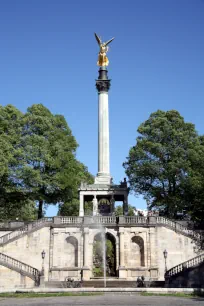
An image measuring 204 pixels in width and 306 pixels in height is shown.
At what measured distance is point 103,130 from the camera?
42.8m

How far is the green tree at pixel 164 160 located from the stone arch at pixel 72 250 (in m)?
10.2

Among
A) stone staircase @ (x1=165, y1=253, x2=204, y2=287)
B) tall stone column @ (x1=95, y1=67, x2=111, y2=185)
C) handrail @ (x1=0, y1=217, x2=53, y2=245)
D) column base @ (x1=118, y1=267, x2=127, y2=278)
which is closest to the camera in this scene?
stone staircase @ (x1=165, y1=253, x2=204, y2=287)

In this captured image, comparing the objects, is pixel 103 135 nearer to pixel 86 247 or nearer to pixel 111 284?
pixel 86 247

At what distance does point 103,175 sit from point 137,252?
10.1 meters

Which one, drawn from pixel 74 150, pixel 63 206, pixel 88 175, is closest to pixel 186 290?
pixel 74 150

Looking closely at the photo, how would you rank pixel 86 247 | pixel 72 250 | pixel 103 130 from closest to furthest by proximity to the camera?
pixel 86 247
pixel 72 250
pixel 103 130

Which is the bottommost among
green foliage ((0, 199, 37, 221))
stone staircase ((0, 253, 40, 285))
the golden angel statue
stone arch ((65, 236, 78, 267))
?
stone staircase ((0, 253, 40, 285))

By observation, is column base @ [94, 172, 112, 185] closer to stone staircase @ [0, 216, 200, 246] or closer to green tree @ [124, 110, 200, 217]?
green tree @ [124, 110, 200, 217]

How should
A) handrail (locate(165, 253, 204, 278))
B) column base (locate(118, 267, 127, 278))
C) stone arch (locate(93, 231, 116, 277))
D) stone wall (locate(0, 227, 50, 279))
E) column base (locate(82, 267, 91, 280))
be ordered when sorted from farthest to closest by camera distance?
1. stone arch (locate(93, 231, 116, 277))
2. stone wall (locate(0, 227, 50, 279))
3. column base (locate(118, 267, 127, 278))
4. column base (locate(82, 267, 91, 280))
5. handrail (locate(165, 253, 204, 278))

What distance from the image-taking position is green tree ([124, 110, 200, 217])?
37906mm

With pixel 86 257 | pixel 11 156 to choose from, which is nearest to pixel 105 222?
pixel 86 257

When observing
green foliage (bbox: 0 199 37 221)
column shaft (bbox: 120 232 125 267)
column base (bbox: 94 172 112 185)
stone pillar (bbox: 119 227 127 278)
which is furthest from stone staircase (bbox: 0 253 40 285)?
green foliage (bbox: 0 199 37 221)

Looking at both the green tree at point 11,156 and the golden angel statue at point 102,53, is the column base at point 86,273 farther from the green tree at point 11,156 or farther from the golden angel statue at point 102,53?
the golden angel statue at point 102,53

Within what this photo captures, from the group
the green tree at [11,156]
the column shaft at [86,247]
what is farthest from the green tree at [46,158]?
the column shaft at [86,247]
